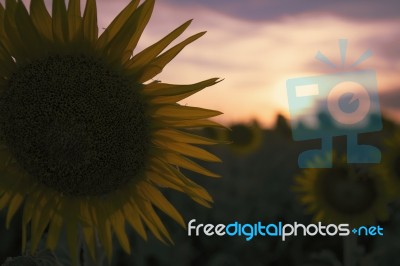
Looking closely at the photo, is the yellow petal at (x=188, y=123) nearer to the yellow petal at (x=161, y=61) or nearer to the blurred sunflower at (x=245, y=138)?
the yellow petal at (x=161, y=61)

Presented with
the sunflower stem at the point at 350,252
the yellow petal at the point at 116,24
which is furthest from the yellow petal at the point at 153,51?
the sunflower stem at the point at 350,252

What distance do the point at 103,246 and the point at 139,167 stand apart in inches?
12.4

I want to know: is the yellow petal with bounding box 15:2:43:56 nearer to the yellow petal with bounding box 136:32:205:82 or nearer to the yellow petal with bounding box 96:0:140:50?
the yellow petal with bounding box 96:0:140:50

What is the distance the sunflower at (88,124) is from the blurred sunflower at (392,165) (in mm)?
2559

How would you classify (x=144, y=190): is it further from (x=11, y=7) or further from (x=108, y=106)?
(x=11, y=7)

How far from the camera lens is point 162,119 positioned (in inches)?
91.3

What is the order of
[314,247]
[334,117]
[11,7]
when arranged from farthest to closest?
[314,247] < [334,117] < [11,7]

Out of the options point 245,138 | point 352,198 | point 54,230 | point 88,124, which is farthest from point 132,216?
point 245,138

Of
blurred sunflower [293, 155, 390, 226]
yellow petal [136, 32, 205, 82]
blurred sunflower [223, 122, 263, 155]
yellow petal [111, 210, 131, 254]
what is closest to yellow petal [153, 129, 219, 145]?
yellow petal [136, 32, 205, 82]

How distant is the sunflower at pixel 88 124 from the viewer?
2172 mm

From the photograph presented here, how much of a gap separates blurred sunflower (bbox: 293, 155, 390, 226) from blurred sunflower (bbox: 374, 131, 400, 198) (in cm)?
11

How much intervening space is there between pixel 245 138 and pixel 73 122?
27.0 feet

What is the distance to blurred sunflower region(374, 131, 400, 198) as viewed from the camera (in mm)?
4672

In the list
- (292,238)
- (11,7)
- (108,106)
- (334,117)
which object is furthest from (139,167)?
(292,238)
